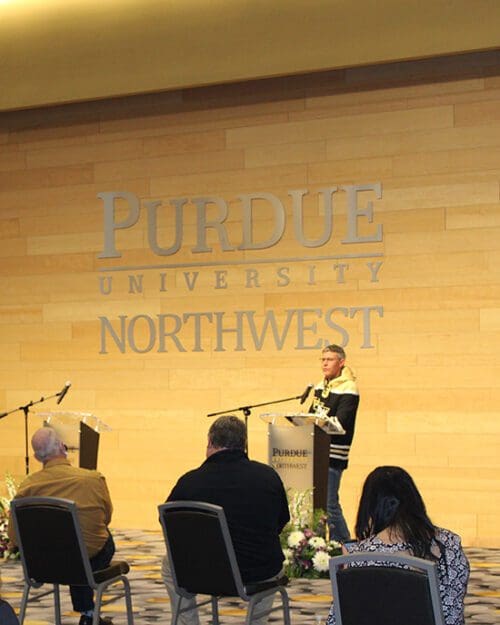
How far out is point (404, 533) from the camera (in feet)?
13.4

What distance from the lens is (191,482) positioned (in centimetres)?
572

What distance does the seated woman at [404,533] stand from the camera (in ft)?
13.4

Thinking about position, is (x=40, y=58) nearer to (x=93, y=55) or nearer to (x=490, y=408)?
(x=93, y=55)

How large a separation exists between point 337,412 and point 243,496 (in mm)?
3801

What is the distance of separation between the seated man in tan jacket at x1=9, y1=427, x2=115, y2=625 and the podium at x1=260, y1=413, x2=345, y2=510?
2.62 metres

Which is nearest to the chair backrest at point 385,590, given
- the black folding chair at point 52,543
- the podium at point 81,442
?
the black folding chair at point 52,543

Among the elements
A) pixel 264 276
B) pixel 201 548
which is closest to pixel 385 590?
pixel 201 548

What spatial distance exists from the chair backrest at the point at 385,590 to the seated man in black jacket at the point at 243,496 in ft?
5.63

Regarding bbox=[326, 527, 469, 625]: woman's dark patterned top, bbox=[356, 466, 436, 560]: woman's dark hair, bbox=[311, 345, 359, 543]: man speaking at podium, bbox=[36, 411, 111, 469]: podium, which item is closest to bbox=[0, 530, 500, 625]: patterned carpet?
bbox=[36, 411, 111, 469]: podium

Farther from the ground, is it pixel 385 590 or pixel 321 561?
pixel 385 590

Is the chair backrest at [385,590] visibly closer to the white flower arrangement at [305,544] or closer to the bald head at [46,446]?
the bald head at [46,446]

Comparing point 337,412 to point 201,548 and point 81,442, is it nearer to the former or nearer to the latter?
point 81,442

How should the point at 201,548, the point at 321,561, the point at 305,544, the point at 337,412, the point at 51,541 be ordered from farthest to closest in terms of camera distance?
1. the point at 337,412
2. the point at 305,544
3. the point at 321,561
4. the point at 51,541
5. the point at 201,548

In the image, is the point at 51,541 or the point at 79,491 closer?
the point at 51,541
